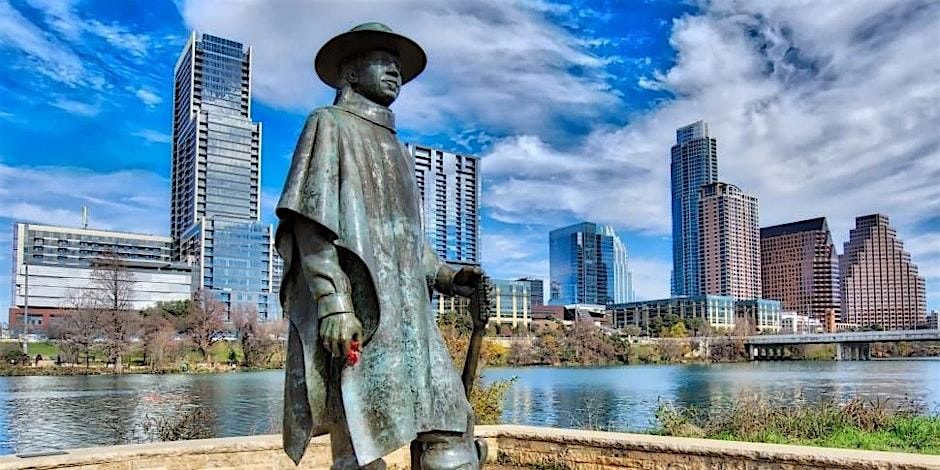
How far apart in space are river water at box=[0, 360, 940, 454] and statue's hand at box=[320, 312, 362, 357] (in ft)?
38.5

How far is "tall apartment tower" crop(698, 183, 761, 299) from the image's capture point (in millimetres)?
165500

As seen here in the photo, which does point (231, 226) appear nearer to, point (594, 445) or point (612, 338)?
point (612, 338)

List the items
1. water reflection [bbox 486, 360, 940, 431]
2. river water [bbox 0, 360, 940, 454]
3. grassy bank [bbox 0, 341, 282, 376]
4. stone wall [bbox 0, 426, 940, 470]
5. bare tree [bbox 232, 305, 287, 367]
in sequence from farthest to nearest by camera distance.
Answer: bare tree [bbox 232, 305, 287, 367], grassy bank [bbox 0, 341, 282, 376], water reflection [bbox 486, 360, 940, 431], river water [bbox 0, 360, 940, 454], stone wall [bbox 0, 426, 940, 470]

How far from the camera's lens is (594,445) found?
793 centimetres

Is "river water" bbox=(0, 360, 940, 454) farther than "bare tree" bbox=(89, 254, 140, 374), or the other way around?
"bare tree" bbox=(89, 254, 140, 374)

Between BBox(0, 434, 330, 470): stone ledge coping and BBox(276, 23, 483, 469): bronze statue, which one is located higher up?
BBox(276, 23, 483, 469): bronze statue

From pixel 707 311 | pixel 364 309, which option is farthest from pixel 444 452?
pixel 707 311

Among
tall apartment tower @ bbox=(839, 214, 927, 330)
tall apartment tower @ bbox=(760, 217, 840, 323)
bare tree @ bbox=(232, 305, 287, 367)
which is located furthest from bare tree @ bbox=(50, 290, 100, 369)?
tall apartment tower @ bbox=(839, 214, 927, 330)

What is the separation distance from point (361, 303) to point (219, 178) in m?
122

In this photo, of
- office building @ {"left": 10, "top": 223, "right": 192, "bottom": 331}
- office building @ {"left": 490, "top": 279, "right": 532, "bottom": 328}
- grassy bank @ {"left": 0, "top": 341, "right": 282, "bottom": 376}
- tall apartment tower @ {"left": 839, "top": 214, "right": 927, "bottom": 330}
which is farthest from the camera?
tall apartment tower @ {"left": 839, "top": 214, "right": 927, "bottom": 330}

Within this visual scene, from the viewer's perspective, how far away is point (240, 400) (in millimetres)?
25562

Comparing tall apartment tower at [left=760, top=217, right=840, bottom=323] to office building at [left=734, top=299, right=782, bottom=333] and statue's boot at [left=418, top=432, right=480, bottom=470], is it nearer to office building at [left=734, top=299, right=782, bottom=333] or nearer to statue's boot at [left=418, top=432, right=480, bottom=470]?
office building at [left=734, top=299, right=782, bottom=333]

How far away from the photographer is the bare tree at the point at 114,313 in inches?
1770

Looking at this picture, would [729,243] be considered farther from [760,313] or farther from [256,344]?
[256,344]
